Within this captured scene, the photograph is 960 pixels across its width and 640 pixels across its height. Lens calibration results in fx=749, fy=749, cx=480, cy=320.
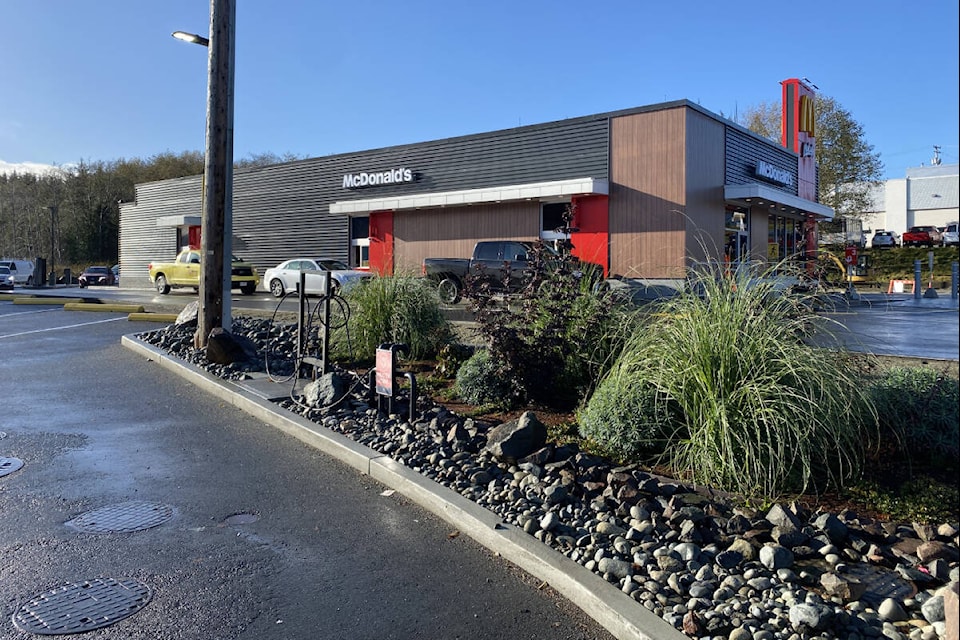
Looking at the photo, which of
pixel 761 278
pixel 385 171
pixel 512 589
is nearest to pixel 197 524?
pixel 512 589

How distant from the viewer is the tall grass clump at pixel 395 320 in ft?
31.1

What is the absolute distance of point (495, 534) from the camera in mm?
4309

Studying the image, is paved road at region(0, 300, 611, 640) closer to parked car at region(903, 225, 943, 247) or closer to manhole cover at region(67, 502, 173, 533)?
manhole cover at region(67, 502, 173, 533)

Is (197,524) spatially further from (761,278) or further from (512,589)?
(761,278)

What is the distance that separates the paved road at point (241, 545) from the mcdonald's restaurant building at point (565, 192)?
1082cm

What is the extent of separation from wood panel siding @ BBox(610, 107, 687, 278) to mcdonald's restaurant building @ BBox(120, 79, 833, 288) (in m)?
0.03

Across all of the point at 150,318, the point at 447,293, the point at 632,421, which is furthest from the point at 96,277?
the point at 632,421

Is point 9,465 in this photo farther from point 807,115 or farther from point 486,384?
point 807,115

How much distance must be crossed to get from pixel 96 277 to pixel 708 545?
191 feet

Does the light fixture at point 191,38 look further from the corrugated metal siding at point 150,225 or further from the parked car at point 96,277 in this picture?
the parked car at point 96,277

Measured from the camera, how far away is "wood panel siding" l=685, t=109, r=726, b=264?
22.5m

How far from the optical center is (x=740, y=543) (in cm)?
389

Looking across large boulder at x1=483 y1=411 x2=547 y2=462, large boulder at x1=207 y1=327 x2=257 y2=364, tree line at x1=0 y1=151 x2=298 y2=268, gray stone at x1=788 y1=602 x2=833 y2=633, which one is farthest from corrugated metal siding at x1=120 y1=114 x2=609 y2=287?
tree line at x1=0 y1=151 x2=298 y2=268

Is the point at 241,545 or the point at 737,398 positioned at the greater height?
the point at 737,398
